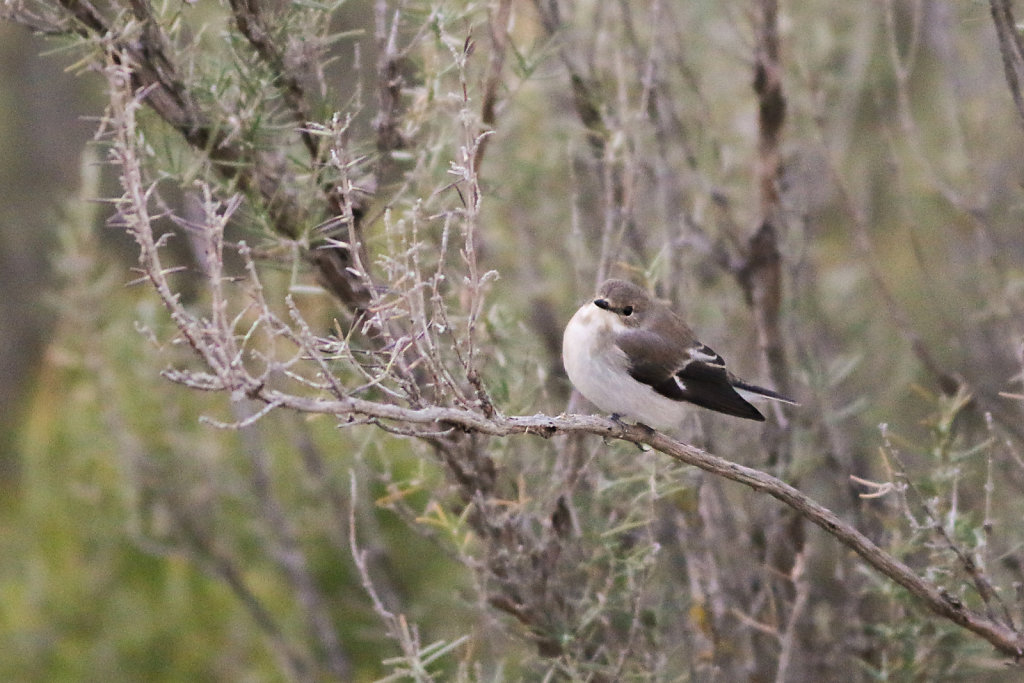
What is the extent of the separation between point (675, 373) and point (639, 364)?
4.7 inches

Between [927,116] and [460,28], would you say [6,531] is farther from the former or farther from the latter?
[927,116]

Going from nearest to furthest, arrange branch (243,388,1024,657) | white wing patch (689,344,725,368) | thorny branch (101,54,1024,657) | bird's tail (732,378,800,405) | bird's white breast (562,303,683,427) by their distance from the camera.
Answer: thorny branch (101,54,1024,657)
branch (243,388,1024,657)
bird's white breast (562,303,683,427)
bird's tail (732,378,800,405)
white wing patch (689,344,725,368)

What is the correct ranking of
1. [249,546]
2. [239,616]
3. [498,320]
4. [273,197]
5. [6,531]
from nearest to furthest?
[273,197] < [498,320] < [239,616] < [249,546] < [6,531]

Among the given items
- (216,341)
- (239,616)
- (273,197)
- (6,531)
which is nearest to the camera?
(216,341)

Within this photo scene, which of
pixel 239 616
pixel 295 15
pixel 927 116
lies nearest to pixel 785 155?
pixel 295 15

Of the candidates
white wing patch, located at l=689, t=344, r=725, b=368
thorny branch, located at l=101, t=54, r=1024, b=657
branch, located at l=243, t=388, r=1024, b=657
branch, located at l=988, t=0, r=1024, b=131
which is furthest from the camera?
white wing patch, located at l=689, t=344, r=725, b=368

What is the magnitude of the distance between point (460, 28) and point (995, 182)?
Answer: 3622 mm

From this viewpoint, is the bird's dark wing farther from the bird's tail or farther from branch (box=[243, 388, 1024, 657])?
branch (box=[243, 388, 1024, 657])

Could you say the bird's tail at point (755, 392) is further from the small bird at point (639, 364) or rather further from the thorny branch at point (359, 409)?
the thorny branch at point (359, 409)

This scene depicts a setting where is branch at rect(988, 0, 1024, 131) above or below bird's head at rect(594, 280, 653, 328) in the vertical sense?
above

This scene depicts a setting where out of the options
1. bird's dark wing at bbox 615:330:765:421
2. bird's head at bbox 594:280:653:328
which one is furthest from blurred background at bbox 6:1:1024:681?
bird's dark wing at bbox 615:330:765:421

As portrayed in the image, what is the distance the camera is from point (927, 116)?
8.06m

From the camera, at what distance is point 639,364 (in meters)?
3.08

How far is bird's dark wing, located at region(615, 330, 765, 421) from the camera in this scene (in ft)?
10.0
